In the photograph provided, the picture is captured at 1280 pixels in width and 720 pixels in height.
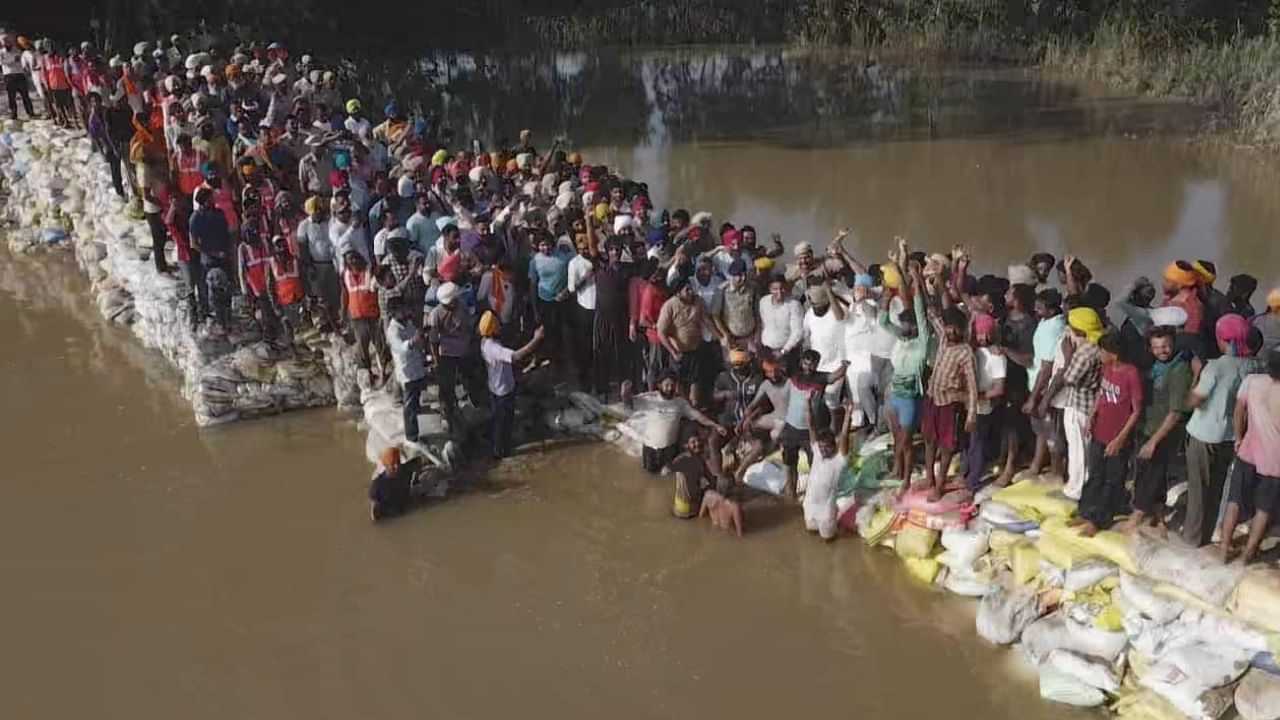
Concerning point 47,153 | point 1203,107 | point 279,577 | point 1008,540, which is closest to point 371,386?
point 279,577

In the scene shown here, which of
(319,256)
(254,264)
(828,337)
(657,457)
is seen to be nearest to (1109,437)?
(828,337)

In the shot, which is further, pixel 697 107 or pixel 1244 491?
pixel 697 107

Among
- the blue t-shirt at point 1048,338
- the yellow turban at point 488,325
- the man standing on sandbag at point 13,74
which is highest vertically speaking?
the man standing on sandbag at point 13,74

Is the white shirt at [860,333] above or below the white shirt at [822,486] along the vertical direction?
above

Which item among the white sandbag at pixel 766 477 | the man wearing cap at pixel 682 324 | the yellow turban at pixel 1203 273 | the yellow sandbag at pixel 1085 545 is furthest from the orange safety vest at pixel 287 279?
the yellow turban at pixel 1203 273

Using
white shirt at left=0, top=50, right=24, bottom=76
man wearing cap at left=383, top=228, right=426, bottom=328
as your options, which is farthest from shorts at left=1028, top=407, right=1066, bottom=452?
white shirt at left=0, top=50, right=24, bottom=76

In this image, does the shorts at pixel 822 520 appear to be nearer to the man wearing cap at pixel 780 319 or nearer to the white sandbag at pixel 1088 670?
the man wearing cap at pixel 780 319

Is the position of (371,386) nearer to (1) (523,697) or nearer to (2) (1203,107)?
(1) (523,697)
